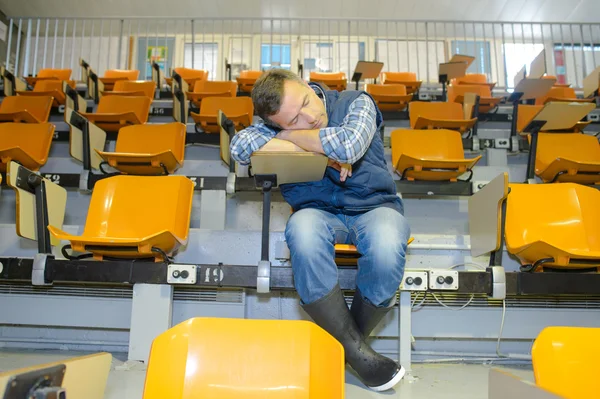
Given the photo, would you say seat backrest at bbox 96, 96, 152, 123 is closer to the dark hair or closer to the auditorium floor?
the auditorium floor

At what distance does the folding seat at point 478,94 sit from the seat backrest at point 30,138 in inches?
113

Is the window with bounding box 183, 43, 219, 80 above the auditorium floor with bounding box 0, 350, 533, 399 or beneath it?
above

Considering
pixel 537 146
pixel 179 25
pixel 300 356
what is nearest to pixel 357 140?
pixel 300 356

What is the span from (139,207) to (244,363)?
1.19 metres

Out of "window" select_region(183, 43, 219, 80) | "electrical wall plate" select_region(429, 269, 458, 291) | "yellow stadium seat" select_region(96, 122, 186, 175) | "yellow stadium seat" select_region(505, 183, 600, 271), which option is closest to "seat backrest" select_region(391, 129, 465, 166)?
"yellow stadium seat" select_region(505, 183, 600, 271)

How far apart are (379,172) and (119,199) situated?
1.04 meters

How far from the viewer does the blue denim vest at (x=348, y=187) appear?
49.5 inches

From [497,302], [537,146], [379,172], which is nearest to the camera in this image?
[379,172]

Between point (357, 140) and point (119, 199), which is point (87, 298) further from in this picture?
point (357, 140)

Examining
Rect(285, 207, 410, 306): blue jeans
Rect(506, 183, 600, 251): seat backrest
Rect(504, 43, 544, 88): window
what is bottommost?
Rect(285, 207, 410, 306): blue jeans

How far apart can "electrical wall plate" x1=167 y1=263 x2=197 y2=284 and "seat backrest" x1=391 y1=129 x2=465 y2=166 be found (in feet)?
4.44

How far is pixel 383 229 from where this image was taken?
1.13 m

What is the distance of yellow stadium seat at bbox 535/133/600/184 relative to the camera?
88.2 inches

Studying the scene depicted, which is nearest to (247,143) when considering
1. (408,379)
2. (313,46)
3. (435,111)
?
(408,379)
